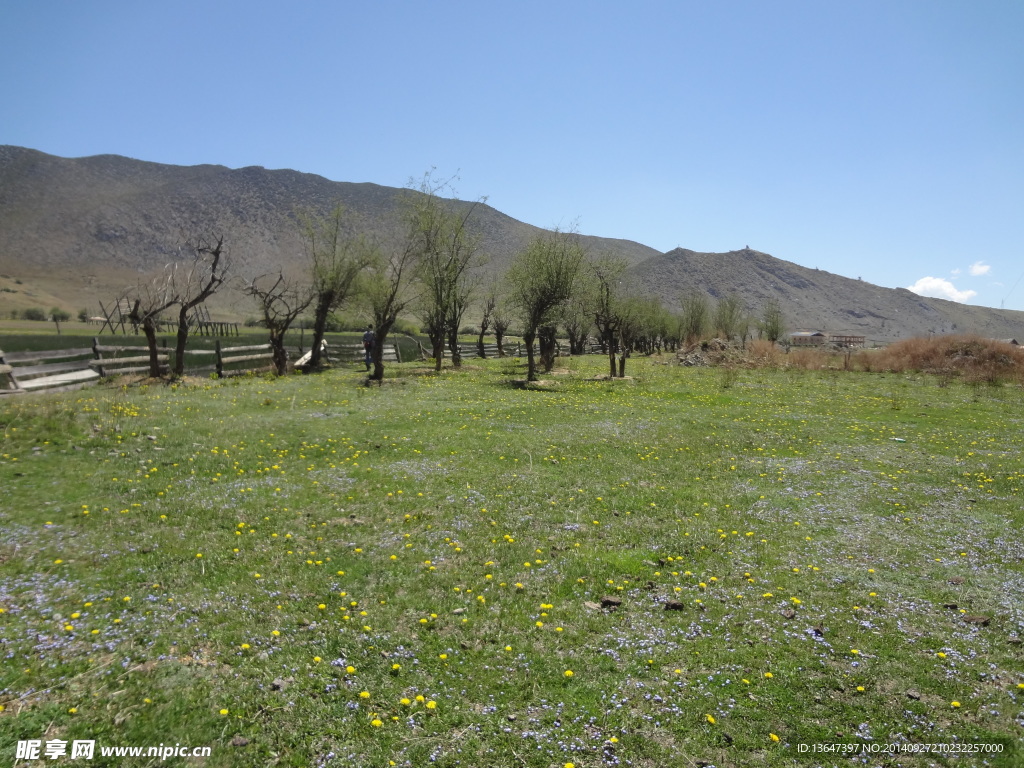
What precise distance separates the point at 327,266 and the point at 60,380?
1684 cm

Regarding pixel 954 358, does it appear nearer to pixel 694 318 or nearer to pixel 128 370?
pixel 694 318

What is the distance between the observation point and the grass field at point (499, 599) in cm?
492

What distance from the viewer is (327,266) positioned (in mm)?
37406

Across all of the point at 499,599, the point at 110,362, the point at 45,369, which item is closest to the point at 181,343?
the point at 110,362

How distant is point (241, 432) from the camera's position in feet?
52.3

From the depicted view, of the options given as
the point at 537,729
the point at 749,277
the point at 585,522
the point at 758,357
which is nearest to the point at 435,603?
the point at 537,729

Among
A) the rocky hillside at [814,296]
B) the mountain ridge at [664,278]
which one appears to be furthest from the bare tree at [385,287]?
the rocky hillside at [814,296]

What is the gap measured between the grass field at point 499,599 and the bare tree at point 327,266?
22313 mm

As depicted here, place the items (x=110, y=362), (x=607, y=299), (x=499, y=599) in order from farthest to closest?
1. (x=607, y=299)
2. (x=110, y=362)
3. (x=499, y=599)

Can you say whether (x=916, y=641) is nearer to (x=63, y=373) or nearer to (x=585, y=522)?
(x=585, y=522)

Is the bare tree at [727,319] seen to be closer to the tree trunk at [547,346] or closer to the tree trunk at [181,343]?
the tree trunk at [547,346]

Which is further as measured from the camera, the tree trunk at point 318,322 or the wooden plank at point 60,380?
the tree trunk at point 318,322

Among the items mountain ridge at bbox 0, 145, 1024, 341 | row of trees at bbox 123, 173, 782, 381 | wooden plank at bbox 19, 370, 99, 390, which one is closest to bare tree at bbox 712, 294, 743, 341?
row of trees at bbox 123, 173, 782, 381

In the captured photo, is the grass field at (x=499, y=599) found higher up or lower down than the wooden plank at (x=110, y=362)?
lower down
